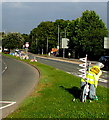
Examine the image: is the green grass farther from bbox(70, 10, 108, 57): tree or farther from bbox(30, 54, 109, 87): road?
bbox(70, 10, 108, 57): tree

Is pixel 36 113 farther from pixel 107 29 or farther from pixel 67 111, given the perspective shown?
pixel 107 29

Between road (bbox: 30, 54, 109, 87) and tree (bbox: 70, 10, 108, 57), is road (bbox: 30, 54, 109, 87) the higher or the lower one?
the lower one

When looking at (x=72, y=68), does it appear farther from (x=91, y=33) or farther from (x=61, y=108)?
(x=91, y=33)

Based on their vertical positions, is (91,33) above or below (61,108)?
above

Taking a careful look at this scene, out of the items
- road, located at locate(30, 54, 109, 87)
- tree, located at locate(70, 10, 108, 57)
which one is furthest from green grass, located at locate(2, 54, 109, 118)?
tree, located at locate(70, 10, 108, 57)

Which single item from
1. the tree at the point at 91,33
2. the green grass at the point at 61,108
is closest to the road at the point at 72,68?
the green grass at the point at 61,108

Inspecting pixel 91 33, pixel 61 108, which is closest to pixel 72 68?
pixel 61 108

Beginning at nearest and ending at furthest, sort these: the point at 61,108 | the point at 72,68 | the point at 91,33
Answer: the point at 61,108 < the point at 72,68 < the point at 91,33

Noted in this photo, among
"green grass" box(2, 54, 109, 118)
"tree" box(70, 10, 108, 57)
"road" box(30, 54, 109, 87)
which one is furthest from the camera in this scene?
"tree" box(70, 10, 108, 57)

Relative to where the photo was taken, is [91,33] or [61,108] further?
[91,33]

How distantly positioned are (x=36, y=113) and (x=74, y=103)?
2.02m

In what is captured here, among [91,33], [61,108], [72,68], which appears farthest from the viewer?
[91,33]

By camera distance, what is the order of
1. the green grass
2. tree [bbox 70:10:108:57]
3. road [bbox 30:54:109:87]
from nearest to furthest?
1. the green grass
2. road [bbox 30:54:109:87]
3. tree [bbox 70:10:108:57]

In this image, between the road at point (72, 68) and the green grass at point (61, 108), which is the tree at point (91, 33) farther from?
the green grass at point (61, 108)
